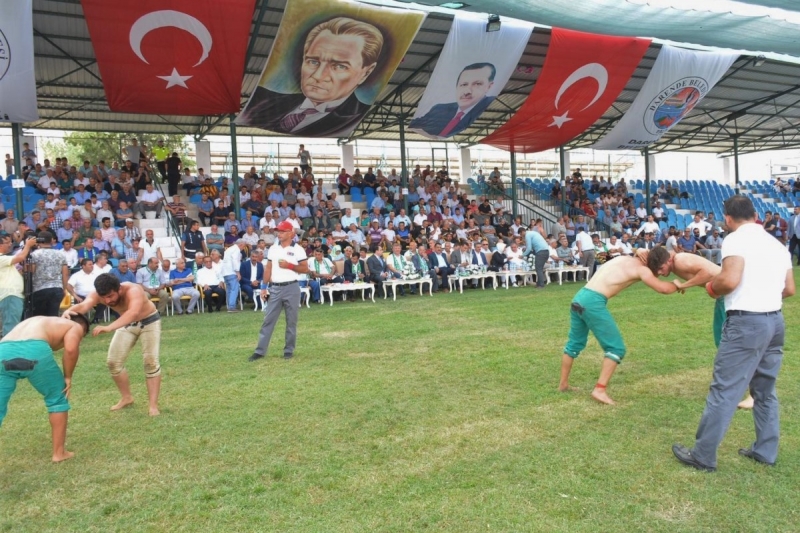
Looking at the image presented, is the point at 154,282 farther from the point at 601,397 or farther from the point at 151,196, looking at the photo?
the point at 601,397

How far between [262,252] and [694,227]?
1416cm

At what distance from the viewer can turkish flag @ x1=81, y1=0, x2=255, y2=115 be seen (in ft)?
39.3

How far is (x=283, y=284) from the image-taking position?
748cm

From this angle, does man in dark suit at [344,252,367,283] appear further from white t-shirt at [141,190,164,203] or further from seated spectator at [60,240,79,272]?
white t-shirt at [141,190,164,203]

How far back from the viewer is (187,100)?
14.5 metres

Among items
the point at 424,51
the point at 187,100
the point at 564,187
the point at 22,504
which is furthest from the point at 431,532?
the point at 564,187

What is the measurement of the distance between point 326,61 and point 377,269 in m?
4.83

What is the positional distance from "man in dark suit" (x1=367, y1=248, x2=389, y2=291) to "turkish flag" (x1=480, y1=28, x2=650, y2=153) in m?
6.30

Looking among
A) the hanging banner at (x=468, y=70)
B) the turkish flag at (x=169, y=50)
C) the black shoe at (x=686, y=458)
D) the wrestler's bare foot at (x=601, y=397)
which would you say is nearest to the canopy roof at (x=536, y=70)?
the hanging banner at (x=468, y=70)

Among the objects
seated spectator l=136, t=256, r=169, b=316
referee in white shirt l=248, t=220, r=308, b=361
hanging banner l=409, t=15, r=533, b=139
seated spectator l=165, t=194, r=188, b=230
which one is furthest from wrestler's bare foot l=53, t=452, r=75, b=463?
hanging banner l=409, t=15, r=533, b=139

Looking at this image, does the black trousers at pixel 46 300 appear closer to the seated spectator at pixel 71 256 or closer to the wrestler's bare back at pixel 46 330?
the seated spectator at pixel 71 256

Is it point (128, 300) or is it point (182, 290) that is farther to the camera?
point (182, 290)

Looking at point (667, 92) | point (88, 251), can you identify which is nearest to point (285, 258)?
point (88, 251)

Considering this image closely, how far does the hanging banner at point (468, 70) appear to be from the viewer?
47.5 ft
